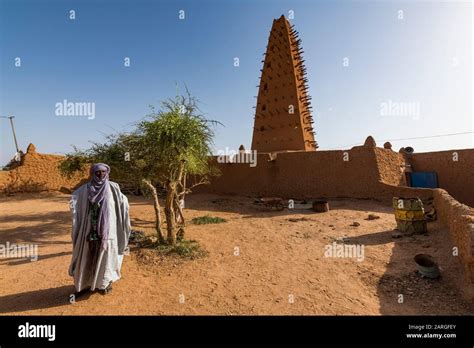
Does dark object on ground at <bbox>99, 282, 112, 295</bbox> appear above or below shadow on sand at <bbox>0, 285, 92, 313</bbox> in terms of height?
above

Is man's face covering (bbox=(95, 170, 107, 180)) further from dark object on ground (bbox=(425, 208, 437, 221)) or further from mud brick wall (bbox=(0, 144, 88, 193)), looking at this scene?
mud brick wall (bbox=(0, 144, 88, 193))

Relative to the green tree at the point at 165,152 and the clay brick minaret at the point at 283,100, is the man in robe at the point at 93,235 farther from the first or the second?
the clay brick minaret at the point at 283,100

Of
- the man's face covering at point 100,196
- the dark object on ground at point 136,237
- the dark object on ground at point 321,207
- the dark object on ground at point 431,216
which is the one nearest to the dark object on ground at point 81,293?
the man's face covering at point 100,196

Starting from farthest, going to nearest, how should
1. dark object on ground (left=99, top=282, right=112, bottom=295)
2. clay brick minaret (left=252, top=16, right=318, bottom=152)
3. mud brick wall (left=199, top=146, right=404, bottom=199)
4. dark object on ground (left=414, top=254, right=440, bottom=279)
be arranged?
clay brick minaret (left=252, top=16, right=318, bottom=152) → mud brick wall (left=199, top=146, right=404, bottom=199) → dark object on ground (left=414, top=254, right=440, bottom=279) → dark object on ground (left=99, top=282, right=112, bottom=295)

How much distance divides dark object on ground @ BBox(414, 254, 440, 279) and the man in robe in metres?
5.93

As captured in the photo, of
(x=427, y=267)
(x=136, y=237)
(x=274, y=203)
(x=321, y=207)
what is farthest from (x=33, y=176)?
(x=427, y=267)

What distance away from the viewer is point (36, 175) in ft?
51.8

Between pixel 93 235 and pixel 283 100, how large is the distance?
664 inches

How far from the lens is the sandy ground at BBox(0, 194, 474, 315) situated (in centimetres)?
406

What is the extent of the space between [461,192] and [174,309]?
634 inches

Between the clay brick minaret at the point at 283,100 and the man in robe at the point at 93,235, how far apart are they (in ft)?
48.2

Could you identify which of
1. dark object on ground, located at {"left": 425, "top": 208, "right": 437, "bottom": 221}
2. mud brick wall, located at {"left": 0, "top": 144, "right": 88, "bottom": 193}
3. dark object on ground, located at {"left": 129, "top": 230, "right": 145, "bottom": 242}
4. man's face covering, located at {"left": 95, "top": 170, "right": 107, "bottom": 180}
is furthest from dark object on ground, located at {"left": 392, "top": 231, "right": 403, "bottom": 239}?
mud brick wall, located at {"left": 0, "top": 144, "right": 88, "bottom": 193}
